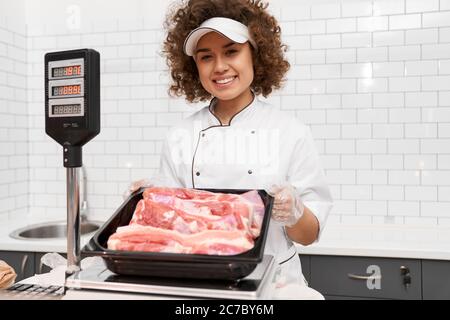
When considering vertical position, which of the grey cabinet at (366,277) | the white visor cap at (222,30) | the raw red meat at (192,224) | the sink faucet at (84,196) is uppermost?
the white visor cap at (222,30)

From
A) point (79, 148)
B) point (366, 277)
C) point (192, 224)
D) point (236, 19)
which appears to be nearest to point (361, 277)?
point (366, 277)

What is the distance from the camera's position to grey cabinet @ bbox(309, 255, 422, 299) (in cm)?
220

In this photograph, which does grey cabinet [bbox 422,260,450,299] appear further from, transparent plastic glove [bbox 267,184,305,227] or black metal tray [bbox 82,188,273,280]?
black metal tray [bbox 82,188,273,280]

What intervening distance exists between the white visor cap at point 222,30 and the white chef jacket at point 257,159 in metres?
0.28

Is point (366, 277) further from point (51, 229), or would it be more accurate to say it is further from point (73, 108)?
point (51, 229)

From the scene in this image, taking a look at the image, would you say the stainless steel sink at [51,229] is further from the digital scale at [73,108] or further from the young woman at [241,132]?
the digital scale at [73,108]

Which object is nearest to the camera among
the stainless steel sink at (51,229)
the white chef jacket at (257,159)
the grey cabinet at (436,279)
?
the white chef jacket at (257,159)

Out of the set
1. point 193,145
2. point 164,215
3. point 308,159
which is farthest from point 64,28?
point 164,215

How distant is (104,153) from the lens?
10.2 feet

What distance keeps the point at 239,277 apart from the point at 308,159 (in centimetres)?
80

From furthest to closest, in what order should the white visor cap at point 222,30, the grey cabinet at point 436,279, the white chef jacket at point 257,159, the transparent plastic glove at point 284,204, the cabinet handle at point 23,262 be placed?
1. the cabinet handle at point 23,262
2. the grey cabinet at point 436,279
3. the white chef jacket at point 257,159
4. the white visor cap at point 222,30
5. the transparent plastic glove at point 284,204

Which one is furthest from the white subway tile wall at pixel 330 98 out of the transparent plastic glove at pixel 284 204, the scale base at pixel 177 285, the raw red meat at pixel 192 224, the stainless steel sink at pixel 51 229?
the scale base at pixel 177 285

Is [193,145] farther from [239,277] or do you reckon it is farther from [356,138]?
[356,138]

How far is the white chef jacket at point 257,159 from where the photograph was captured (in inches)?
60.0
